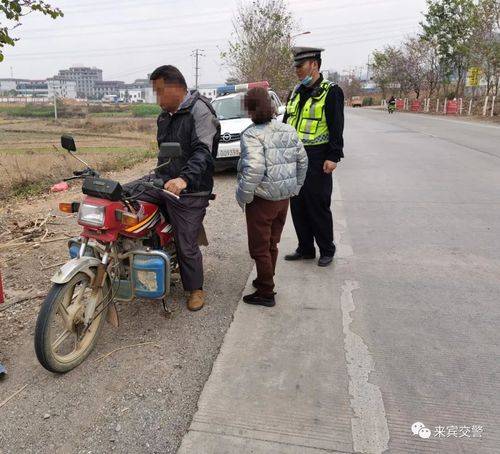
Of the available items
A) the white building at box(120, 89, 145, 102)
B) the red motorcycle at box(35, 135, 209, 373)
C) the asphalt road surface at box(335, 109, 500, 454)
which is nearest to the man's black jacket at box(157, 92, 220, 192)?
the red motorcycle at box(35, 135, 209, 373)

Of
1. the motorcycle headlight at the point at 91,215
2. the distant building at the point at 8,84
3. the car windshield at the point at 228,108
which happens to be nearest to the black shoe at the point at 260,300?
the motorcycle headlight at the point at 91,215

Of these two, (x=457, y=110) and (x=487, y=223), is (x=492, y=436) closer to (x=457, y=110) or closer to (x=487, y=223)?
(x=487, y=223)

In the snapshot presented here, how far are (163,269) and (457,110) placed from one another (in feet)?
133

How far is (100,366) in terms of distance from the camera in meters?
3.06

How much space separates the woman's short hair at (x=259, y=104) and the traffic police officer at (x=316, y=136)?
2.88 ft

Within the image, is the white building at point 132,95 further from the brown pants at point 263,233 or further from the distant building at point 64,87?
the brown pants at point 263,233

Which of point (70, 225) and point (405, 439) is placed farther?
point (70, 225)

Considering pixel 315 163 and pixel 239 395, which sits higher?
pixel 315 163

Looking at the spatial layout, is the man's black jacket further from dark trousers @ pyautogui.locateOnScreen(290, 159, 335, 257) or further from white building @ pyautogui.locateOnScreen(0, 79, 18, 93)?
white building @ pyautogui.locateOnScreen(0, 79, 18, 93)

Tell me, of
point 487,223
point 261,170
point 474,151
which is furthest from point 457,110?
point 261,170

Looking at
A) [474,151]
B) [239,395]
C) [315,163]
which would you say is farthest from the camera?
[474,151]

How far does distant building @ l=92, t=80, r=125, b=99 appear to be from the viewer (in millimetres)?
141462

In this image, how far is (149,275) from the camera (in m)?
3.34

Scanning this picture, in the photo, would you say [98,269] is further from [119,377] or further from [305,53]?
[305,53]
